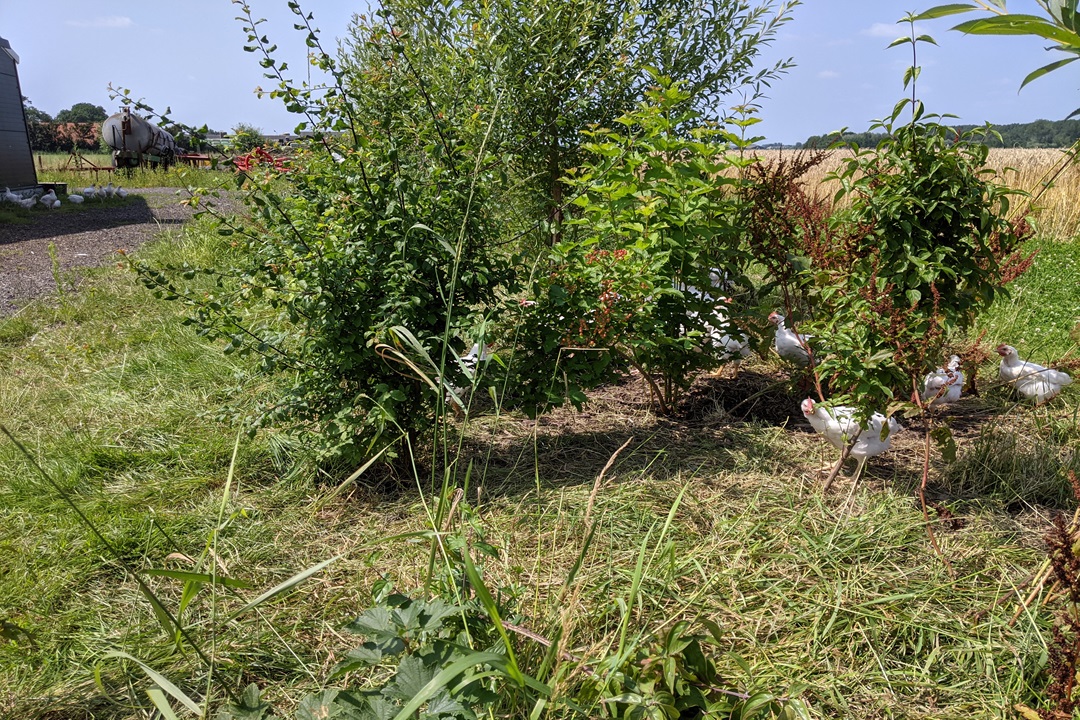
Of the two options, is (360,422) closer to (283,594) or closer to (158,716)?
(283,594)

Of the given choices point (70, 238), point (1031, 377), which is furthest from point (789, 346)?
point (70, 238)

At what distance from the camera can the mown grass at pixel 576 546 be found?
1.70m

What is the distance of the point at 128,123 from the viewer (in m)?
18.1

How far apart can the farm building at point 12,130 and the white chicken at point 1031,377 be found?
48.0 ft

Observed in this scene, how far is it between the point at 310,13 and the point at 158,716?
2034mm

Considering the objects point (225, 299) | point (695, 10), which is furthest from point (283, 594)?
point (695, 10)

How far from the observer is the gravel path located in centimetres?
598

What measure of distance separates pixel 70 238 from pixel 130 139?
12306 millimetres

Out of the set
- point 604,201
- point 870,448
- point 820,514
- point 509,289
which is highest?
point 604,201

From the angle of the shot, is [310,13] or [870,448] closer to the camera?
[310,13]

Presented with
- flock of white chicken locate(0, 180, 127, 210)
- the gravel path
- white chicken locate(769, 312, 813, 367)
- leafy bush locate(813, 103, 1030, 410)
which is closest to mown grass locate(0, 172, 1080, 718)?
white chicken locate(769, 312, 813, 367)

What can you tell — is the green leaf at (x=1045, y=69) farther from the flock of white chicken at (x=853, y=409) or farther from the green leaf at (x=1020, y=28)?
the flock of white chicken at (x=853, y=409)

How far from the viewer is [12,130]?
1219 cm

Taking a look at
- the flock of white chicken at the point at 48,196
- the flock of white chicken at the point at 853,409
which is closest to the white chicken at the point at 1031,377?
the flock of white chicken at the point at 853,409
